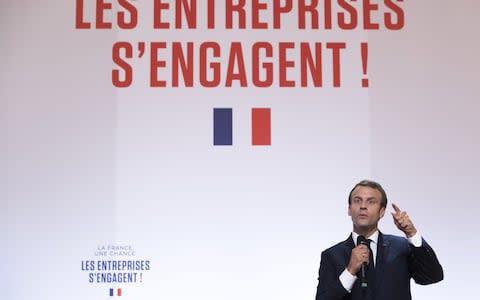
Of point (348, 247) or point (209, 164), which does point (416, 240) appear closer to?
point (348, 247)

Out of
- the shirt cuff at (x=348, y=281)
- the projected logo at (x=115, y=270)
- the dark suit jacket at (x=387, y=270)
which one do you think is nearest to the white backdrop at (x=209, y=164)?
the projected logo at (x=115, y=270)

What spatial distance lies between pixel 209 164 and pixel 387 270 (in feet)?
5.90

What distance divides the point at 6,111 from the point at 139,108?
32.1 inches

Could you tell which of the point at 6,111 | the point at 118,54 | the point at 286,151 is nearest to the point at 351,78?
the point at 286,151

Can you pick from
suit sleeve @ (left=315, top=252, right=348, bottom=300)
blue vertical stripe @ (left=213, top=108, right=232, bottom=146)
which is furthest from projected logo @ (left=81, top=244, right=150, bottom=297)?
suit sleeve @ (left=315, top=252, right=348, bottom=300)

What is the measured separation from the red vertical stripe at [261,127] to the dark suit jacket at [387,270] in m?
1.57

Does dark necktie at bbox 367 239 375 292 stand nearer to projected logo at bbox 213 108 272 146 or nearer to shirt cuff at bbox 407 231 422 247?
shirt cuff at bbox 407 231 422 247

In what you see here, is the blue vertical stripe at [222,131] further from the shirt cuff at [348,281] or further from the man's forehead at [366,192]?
the shirt cuff at [348,281]

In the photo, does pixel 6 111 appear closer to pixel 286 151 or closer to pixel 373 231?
pixel 286 151

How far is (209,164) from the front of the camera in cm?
419

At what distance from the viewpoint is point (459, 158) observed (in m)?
4.25

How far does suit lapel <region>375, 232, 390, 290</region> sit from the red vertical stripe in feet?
5.32

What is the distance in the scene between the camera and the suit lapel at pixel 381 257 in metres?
2.57

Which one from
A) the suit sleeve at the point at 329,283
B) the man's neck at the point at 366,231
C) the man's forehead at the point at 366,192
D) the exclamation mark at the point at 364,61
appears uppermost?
the exclamation mark at the point at 364,61
